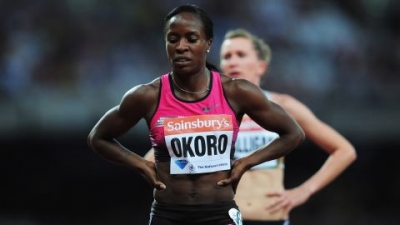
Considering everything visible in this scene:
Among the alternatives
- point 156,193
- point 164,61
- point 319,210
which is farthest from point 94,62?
point 156,193

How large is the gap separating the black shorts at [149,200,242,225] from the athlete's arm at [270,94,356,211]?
1435mm

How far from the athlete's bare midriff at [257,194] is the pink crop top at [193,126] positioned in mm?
1401

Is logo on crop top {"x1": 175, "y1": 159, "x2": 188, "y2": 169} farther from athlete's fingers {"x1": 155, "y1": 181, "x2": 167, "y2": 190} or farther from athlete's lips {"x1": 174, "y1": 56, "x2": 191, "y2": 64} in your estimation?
athlete's lips {"x1": 174, "y1": 56, "x2": 191, "y2": 64}

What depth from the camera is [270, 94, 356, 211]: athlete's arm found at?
5.91 m

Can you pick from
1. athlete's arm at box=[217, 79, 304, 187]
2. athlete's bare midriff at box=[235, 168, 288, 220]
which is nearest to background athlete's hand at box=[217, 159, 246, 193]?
athlete's arm at box=[217, 79, 304, 187]

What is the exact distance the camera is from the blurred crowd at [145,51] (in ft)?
29.5

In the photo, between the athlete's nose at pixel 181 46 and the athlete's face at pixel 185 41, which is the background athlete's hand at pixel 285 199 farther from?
the athlete's nose at pixel 181 46

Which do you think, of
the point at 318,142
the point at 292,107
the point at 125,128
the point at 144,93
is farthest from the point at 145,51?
the point at 144,93

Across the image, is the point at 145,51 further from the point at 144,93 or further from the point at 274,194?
the point at 144,93

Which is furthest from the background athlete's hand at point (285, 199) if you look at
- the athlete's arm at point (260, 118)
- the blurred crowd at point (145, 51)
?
the blurred crowd at point (145, 51)

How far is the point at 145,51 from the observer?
10039 mm

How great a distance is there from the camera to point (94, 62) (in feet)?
32.2

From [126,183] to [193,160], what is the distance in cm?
470

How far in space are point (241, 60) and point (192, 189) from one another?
1844mm
